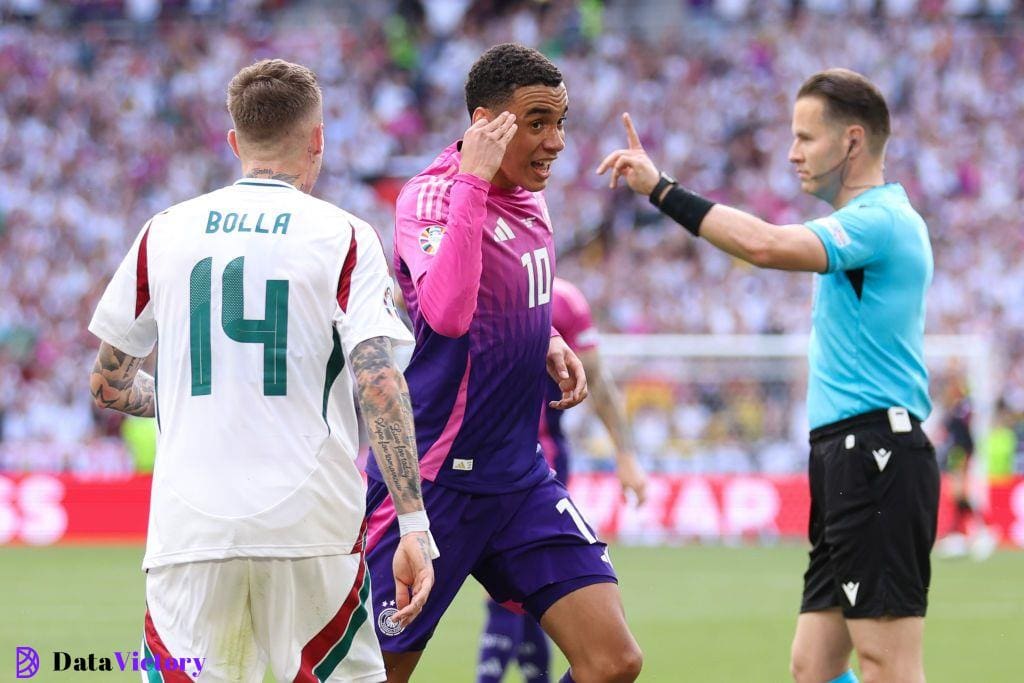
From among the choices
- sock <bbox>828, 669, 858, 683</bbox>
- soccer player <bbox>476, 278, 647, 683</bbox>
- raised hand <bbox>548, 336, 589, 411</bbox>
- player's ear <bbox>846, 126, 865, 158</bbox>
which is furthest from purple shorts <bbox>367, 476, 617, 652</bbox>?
soccer player <bbox>476, 278, 647, 683</bbox>

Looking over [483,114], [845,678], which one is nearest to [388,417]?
[483,114]

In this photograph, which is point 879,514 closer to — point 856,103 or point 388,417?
point 856,103

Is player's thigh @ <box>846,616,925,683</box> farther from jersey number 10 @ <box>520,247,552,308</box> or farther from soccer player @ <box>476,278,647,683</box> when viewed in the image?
soccer player @ <box>476,278,647,683</box>

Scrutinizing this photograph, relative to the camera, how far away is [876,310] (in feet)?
17.9

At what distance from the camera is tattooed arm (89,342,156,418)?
4.38 m

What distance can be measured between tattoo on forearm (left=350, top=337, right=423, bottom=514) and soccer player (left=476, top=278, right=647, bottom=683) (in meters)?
3.10

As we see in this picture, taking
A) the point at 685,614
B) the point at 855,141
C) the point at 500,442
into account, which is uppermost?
the point at 855,141

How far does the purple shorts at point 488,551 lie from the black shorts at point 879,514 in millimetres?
819

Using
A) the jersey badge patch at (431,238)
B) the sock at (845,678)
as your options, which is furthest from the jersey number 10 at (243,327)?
the sock at (845,678)

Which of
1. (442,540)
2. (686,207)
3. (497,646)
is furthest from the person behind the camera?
(497,646)

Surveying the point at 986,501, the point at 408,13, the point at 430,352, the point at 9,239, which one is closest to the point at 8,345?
the point at 9,239

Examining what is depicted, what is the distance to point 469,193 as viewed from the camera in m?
4.87

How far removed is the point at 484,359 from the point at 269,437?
4.53 feet

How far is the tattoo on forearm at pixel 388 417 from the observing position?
13.5 feet
